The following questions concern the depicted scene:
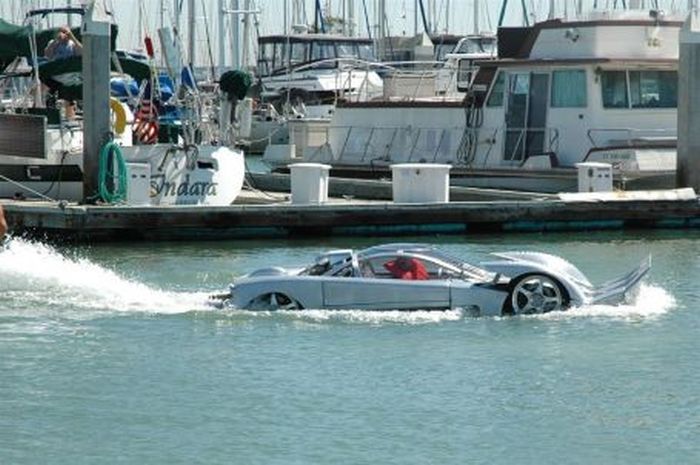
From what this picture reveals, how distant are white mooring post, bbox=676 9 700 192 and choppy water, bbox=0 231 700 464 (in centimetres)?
780

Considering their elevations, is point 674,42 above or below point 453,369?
above

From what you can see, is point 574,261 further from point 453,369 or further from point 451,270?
point 453,369

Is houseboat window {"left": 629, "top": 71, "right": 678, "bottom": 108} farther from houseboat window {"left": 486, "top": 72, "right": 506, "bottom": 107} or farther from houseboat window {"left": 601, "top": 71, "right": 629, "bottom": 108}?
houseboat window {"left": 486, "top": 72, "right": 506, "bottom": 107}

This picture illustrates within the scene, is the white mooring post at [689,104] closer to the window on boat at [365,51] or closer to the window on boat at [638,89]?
the window on boat at [638,89]

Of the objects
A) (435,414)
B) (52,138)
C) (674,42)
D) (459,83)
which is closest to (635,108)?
(674,42)

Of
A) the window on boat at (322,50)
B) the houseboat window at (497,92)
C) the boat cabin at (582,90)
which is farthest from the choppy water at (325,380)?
the window on boat at (322,50)

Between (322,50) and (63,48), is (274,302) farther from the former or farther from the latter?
(322,50)

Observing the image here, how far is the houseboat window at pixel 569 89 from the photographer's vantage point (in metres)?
39.4

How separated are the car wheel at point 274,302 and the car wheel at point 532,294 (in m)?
2.80

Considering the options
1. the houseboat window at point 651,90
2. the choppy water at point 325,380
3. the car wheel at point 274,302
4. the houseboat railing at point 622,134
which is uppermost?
the houseboat window at point 651,90

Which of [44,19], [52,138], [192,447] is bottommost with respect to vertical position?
[192,447]

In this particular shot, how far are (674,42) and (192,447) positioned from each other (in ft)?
83.3

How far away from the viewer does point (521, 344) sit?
2230cm

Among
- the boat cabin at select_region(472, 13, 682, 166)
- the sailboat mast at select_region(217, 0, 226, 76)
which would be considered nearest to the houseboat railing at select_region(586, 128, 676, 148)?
the boat cabin at select_region(472, 13, 682, 166)
